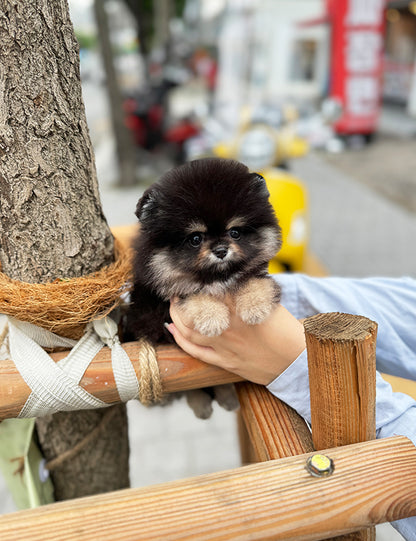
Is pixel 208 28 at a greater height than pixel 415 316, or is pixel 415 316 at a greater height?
pixel 208 28

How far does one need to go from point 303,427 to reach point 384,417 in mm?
194

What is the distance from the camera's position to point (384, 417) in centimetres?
109

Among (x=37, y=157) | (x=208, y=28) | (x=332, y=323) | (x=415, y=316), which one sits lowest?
(x=415, y=316)

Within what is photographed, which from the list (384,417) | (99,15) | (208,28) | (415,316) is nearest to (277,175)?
(415,316)

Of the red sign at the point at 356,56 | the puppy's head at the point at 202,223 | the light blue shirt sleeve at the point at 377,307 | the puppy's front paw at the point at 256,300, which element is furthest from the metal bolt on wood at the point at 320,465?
the red sign at the point at 356,56

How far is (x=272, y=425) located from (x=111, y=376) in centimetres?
40

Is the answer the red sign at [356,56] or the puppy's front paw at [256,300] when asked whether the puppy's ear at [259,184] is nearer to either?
the puppy's front paw at [256,300]

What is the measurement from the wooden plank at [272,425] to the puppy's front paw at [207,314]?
8.4 inches

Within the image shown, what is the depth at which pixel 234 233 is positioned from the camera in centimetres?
124

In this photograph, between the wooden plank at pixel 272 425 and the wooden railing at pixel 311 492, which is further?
the wooden plank at pixel 272 425

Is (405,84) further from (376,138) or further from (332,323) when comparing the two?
(332,323)

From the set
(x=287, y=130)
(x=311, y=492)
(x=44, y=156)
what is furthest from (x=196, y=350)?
(x=287, y=130)

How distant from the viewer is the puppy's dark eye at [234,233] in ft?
4.05

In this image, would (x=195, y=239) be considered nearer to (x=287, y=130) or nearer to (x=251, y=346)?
(x=251, y=346)
